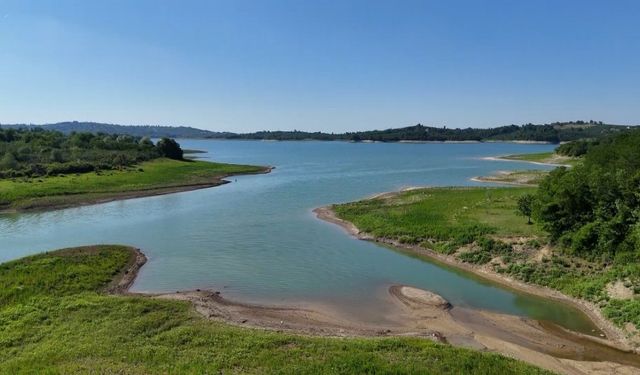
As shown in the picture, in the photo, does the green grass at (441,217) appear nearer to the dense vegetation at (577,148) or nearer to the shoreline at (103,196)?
the shoreline at (103,196)

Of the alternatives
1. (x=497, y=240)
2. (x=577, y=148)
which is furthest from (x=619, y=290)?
(x=577, y=148)

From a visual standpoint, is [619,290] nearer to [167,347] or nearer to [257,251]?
[167,347]

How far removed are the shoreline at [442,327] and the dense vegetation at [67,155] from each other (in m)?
64.2

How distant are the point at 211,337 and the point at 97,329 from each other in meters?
5.12

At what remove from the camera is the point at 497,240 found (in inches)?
1446

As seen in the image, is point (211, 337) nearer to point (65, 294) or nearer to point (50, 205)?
point (65, 294)

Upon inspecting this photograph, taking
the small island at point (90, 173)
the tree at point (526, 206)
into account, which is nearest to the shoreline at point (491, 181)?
the tree at point (526, 206)

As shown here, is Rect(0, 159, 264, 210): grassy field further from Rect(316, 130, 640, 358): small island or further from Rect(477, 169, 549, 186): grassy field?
Rect(477, 169, 549, 186): grassy field

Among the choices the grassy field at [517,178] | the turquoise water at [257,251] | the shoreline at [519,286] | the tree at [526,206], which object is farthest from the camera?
the grassy field at [517,178]

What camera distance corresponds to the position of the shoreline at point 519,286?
925 inches

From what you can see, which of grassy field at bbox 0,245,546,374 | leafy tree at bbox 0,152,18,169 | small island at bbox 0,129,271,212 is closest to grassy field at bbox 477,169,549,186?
small island at bbox 0,129,271,212

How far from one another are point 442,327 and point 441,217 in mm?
23744

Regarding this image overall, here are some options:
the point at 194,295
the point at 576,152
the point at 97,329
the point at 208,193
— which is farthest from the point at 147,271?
the point at 576,152

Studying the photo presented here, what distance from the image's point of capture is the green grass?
130 feet
